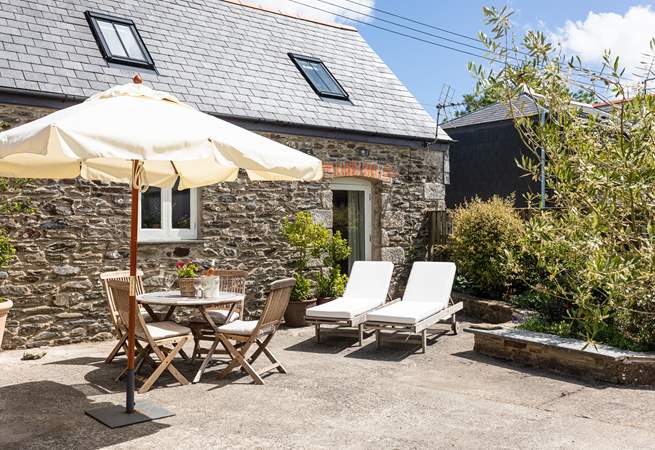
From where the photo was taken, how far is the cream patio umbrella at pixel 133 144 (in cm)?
402

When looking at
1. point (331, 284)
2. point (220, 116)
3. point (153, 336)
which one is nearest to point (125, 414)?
point (153, 336)

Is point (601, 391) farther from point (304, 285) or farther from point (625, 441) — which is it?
point (304, 285)

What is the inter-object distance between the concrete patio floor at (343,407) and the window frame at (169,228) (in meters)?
2.03

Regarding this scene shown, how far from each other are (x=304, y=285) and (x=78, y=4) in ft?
17.9

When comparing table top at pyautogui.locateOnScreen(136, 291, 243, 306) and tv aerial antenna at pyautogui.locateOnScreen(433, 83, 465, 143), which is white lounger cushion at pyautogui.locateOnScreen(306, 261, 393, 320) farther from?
tv aerial antenna at pyautogui.locateOnScreen(433, 83, 465, 143)

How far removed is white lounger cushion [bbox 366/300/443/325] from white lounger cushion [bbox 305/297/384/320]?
22cm

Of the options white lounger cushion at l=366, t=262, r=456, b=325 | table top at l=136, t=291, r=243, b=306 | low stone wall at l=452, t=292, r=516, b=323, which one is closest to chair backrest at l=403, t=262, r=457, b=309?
white lounger cushion at l=366, t=262, r=456, b=325

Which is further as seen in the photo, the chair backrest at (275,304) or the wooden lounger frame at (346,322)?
the wooden lounger frame at (346,322)

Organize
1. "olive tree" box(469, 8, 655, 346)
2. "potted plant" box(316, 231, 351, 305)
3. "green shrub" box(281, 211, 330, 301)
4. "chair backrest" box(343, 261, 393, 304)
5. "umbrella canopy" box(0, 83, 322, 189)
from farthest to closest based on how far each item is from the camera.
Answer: "potted plant" box(316, 231, 351, 305) < "green shrub" box(281, 211, 330, 301) < "chair backrest" box(343, 261, 393, 304) < "umbrella canopy" box(0, 83, 322, 189) < "olive tree" box(469, 8, 655, 346)

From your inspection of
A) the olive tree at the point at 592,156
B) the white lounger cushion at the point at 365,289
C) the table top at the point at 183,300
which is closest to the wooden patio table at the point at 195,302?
the table top at the point at 183,300

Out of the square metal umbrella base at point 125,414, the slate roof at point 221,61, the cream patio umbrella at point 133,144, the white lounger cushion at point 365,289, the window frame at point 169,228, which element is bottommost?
the square metal umbrella base at point 125,414

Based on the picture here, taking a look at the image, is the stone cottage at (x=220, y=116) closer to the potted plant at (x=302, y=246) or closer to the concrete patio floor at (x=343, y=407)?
the potted plant at (x=302, y=246)

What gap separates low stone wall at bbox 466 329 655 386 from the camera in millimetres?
5766

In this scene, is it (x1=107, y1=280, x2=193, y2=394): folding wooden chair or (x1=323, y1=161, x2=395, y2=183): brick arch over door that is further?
(x1=323, y1=161, x2=395, y2=183): brick arch over door
